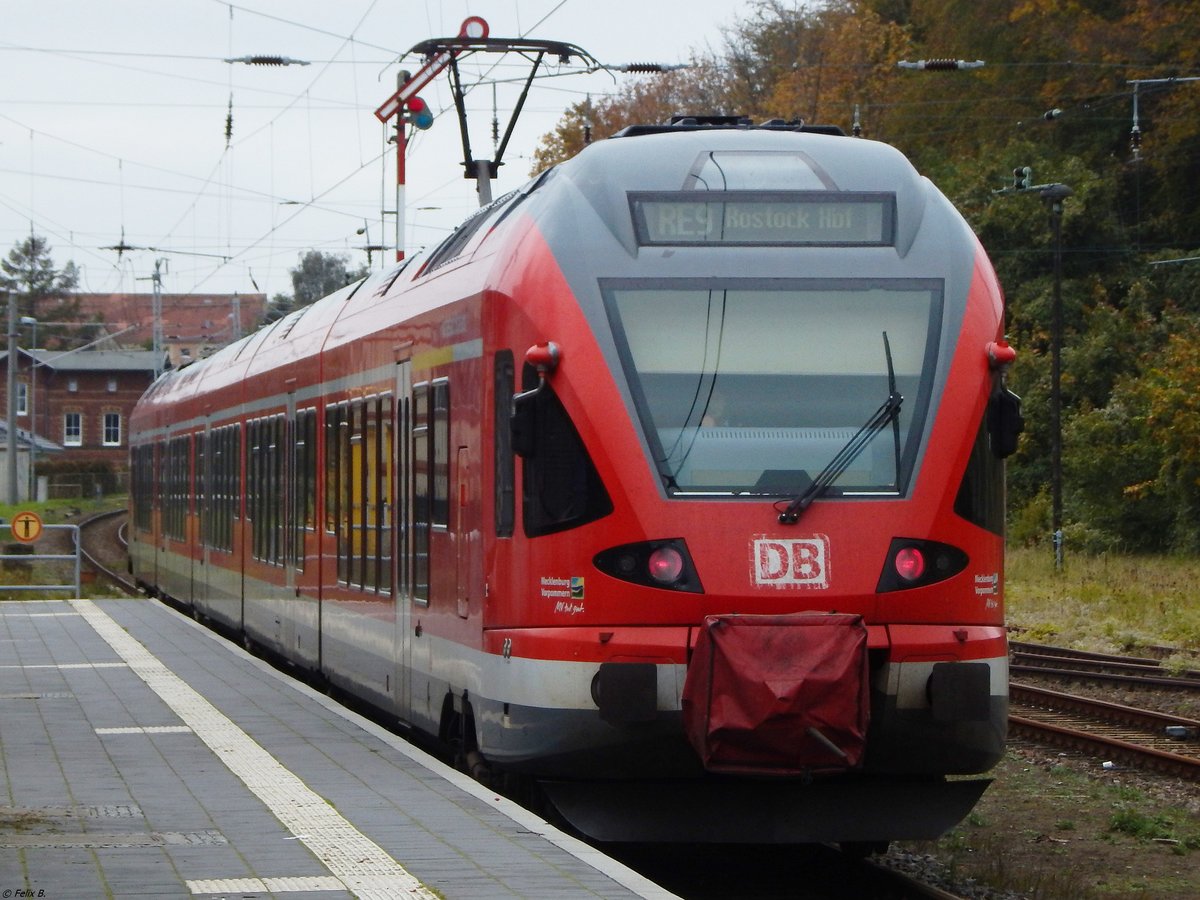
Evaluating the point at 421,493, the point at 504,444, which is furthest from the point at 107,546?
the point at 504,444

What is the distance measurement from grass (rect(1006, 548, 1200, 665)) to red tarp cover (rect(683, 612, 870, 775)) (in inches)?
569

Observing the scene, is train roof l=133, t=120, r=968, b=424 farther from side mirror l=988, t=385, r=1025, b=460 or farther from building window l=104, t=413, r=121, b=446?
building window l=104, t=413, r=121, b=446

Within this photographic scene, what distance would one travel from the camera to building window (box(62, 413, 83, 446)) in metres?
103

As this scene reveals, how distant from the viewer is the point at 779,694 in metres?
8.77

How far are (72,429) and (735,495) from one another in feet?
322

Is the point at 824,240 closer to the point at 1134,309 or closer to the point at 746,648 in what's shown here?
the point at 746,648

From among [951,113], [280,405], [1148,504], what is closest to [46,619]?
[280,405]

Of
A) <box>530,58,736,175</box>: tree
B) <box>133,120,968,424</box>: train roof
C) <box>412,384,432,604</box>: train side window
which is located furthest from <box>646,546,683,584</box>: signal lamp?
<box>530,58,736,175</box>: tree

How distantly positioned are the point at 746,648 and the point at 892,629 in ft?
2.58

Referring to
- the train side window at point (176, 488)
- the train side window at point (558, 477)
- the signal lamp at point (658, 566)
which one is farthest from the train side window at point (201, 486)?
the signal lamp at point (658, 566)

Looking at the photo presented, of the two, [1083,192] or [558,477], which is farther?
[1083,192]

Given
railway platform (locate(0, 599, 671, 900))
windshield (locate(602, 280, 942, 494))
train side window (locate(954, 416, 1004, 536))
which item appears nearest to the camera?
railway platform (locate(0, 599, 671, 900))

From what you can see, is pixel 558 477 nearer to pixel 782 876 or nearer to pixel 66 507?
pixel 782 876

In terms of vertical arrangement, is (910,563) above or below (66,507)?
below
